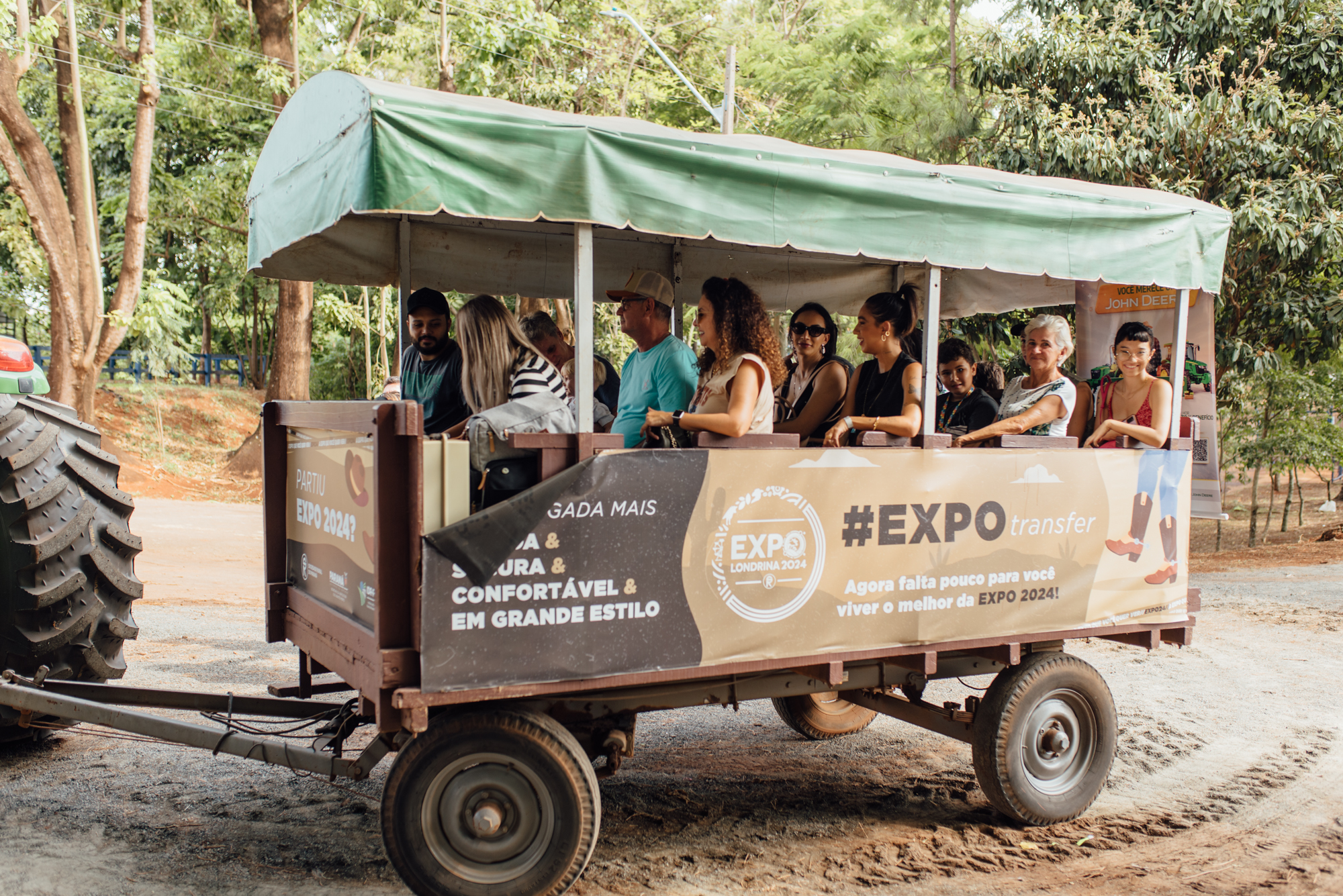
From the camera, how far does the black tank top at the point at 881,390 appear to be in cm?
451

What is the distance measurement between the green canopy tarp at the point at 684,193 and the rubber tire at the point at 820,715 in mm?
2573

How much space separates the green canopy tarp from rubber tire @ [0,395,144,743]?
122cm

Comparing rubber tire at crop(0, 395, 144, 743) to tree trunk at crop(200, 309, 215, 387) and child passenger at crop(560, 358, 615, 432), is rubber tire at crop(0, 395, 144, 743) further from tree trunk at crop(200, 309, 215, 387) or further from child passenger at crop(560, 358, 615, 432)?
tree trunk at crop(200, 309, 215, 387)

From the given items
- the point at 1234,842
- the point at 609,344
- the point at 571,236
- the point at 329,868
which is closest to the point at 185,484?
the point at 609,344

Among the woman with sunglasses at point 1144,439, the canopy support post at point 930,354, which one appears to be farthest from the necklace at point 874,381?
the woman with sunglasses at point 1144,439

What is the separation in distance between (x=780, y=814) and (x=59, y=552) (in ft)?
11.0

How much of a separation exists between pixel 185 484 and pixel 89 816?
15.7 meters

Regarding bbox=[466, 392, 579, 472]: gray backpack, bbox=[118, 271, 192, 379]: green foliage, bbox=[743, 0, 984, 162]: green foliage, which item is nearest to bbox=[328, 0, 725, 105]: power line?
bbox=[743, 0, 984, 162]: green foliage

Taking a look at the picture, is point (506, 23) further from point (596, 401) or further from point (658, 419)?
point (658, 419)

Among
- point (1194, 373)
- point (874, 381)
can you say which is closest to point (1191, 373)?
point (1194, 373)

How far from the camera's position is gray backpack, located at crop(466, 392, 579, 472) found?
3.44 metres

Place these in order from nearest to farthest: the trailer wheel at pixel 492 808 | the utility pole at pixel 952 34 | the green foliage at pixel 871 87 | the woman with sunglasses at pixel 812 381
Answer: the trailer wheel at pixel 492 808 → the woman with sunglasses at pixel 812 381 → the green foliage at pixel 871 87 → the utility pole at pixel 952 34

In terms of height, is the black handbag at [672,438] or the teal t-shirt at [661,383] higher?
the teal t-shirt at [661,383]

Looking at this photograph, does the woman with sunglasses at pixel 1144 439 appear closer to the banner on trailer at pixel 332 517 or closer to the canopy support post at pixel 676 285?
the canopy support post at pixel 676 285
